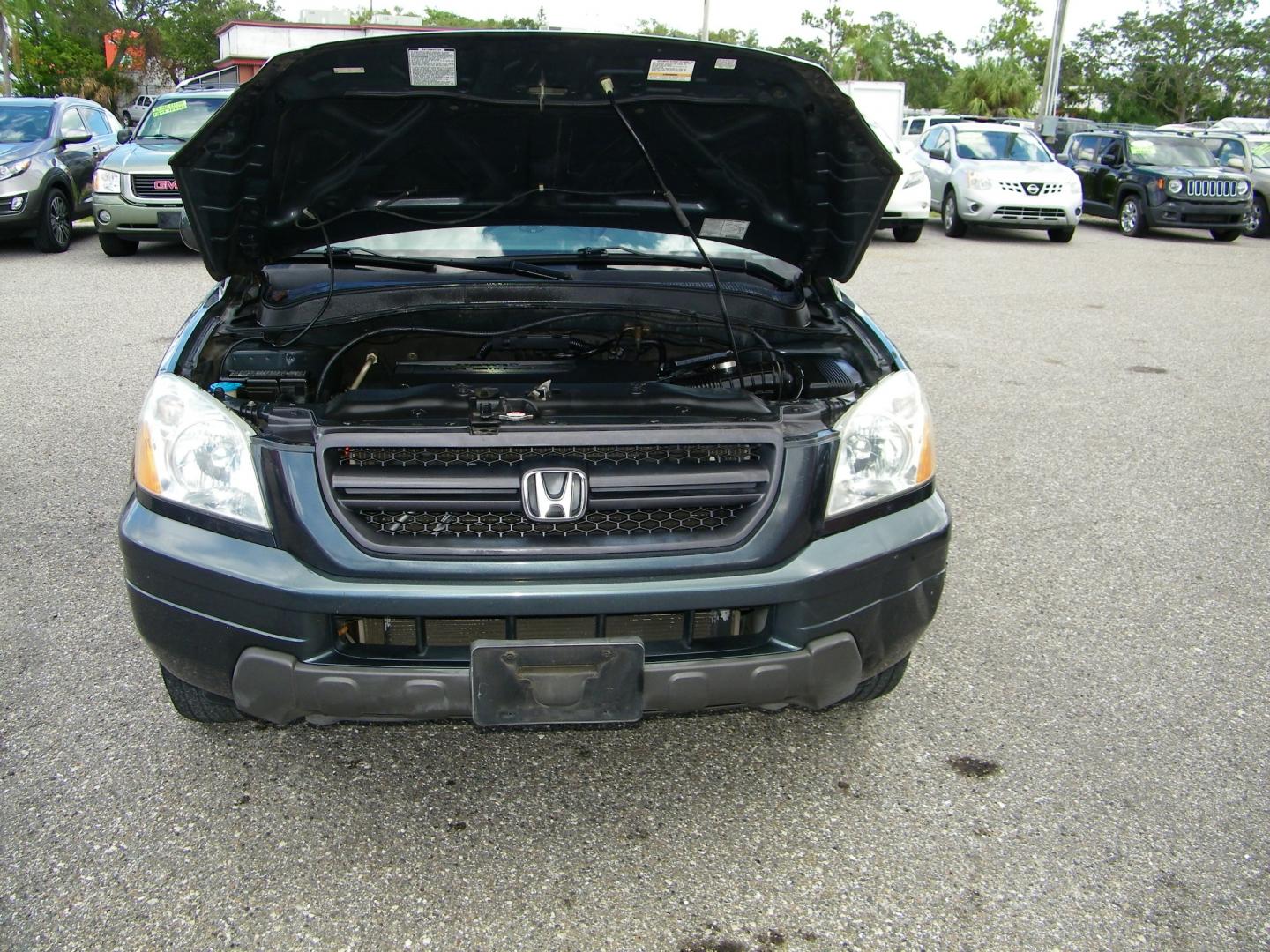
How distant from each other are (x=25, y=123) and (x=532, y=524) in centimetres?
1219

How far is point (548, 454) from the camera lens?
228 cm

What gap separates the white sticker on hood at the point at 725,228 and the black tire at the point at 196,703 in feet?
6.27

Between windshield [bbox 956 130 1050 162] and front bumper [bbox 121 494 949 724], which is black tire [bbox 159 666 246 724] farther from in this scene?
windshield [bbox 956 130 1050 162]

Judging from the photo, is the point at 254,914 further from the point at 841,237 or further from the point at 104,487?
the point at 104,487

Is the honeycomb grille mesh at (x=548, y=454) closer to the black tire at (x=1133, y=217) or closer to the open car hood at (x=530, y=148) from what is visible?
the open car hood at (x=530, y=148)

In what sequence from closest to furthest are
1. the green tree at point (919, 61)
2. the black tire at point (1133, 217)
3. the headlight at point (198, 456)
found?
1. the headlight at point (198, 456)
2. the black tire at point (1133, 217)
3. the green tree at point (919, 61)

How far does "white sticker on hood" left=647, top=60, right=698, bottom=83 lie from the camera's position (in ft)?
8.51

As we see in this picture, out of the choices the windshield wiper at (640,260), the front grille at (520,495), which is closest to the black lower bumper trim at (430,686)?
the front grille at (520,495)

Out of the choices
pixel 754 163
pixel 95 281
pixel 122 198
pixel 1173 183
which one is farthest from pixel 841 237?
pixel 1173 183

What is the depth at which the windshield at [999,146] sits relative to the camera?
49.1 feet

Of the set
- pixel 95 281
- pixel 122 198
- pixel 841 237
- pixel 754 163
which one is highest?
pixel 754 163

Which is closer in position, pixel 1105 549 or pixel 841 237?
pixel 841 237

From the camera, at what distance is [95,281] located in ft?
31.8

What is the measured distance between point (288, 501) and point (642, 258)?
4.93ft
